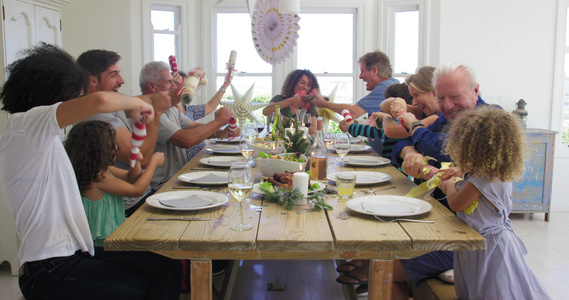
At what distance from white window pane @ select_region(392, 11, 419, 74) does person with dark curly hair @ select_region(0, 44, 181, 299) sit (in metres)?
4.00

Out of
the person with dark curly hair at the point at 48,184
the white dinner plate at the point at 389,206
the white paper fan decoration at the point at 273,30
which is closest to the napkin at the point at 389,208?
the white dinner plate at the point at 389,206

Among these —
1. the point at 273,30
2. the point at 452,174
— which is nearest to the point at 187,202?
the point at 452,174

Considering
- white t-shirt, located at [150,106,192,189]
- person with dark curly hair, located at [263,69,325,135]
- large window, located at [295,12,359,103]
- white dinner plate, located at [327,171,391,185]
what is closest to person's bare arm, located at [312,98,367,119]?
person with dark curly hair, located at [263,69,325,135]

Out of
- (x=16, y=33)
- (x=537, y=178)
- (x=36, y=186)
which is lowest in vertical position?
(x=537, y=178)

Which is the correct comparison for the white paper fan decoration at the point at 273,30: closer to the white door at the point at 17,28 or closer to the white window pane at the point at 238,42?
the white door at the point at 17,28

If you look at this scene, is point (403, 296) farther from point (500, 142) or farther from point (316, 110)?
point (316, 110)

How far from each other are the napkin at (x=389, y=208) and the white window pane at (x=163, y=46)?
3.81 meters

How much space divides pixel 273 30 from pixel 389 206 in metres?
1.78

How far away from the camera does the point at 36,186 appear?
157cm

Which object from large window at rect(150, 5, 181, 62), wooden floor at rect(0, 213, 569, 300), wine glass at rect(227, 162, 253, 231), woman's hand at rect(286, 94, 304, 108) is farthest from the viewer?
large window at rect(150, 5, 181, 62)

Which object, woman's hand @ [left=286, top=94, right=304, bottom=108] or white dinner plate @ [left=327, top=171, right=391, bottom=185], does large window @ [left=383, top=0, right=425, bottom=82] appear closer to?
woman's hand @ [left=286, top=94, right=304, bottom=108]

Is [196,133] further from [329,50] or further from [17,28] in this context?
[329,50]

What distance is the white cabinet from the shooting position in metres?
2.90

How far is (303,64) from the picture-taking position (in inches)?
210
